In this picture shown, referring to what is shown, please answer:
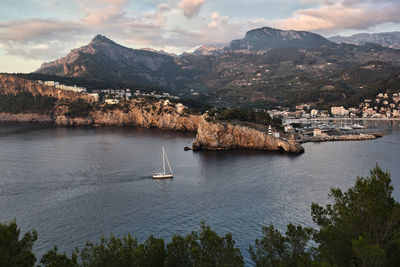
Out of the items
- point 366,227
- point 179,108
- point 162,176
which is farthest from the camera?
point 179,108

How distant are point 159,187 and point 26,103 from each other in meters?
130

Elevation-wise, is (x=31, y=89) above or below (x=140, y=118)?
above

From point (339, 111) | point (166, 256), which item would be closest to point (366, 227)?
point (166, 256)

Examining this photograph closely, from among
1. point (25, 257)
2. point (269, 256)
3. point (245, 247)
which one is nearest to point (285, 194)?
point (245, 247)

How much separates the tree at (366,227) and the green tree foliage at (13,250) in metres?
15.8

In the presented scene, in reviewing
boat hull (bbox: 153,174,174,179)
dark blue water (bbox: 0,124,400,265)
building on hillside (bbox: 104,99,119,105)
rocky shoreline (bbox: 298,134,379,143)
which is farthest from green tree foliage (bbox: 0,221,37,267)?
building on hillside (bbox: 104,99,119,105)

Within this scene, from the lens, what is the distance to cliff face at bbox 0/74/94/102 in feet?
519

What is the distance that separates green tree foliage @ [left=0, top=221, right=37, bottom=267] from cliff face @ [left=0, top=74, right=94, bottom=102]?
145564 millimetres

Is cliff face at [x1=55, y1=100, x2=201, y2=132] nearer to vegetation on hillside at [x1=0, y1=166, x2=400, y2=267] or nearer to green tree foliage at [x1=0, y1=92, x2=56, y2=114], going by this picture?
green tree foliage at [x1=0, y1=92, x2=56, y2=114]

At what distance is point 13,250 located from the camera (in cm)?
1694

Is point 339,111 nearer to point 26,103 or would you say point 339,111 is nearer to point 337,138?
point 337,138

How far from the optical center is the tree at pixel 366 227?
17.0m

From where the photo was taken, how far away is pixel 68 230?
112 feet

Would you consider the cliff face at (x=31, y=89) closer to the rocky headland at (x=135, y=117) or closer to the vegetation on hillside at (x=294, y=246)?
the rocky headland at (x=135, y=117)
